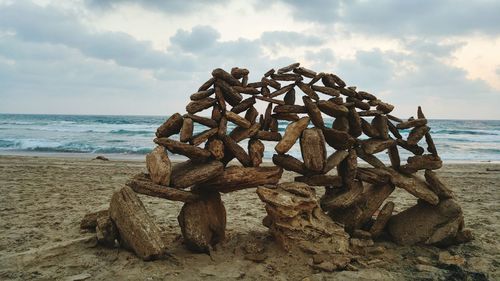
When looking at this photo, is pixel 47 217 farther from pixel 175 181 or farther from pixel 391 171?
pixel 391 171

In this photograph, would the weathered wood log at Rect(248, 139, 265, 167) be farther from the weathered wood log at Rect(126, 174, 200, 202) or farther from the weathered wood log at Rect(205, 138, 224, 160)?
the weathered wood log at Rect(126, 174, 200, 202)

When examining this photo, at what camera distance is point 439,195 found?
7.51 m

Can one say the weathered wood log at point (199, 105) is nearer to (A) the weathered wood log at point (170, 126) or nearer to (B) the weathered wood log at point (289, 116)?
(A) the weathered wood log at point (170, 126)

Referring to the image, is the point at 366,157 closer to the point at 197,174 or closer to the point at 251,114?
the point at 251,114

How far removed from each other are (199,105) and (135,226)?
2.28 meters

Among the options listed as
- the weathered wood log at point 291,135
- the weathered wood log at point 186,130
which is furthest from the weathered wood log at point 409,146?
the weathered wood log at point 186,130

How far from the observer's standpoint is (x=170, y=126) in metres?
6.52

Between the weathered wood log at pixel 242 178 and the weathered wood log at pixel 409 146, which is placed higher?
the weathered wood log at pixel 409 146

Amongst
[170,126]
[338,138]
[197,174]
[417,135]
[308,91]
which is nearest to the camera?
[197,174]

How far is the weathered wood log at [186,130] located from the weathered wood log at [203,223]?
3.87ft

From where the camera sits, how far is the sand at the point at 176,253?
229 inches

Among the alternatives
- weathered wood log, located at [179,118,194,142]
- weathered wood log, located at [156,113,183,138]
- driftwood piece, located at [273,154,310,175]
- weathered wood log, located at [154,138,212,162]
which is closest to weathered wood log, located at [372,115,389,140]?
driftwood piece, located at [273,154,310,175]

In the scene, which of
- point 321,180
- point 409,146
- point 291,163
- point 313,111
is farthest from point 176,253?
point 409,146

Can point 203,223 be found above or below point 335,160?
below
